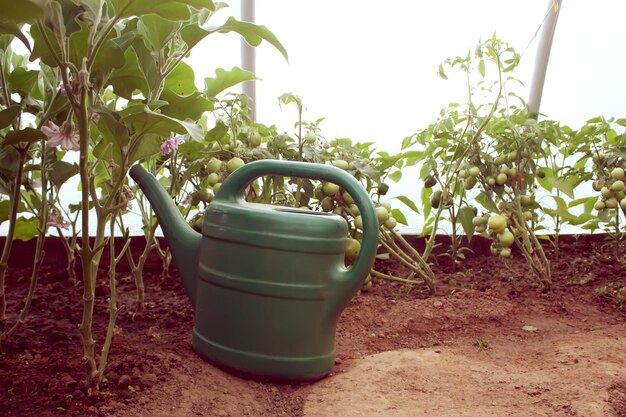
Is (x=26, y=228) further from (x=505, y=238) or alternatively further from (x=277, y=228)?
(x=505, y=238)

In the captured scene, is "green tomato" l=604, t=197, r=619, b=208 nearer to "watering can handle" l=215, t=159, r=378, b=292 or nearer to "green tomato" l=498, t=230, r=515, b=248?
"green tomato" l=498, t=230, r=515, b=248

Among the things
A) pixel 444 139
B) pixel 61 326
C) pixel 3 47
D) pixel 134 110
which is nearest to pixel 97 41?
pixel 134 110

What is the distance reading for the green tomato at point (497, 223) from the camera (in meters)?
1.54

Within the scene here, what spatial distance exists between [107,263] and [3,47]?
0.82m

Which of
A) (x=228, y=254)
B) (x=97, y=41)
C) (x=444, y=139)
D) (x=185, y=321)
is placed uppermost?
(x=97, y=41)

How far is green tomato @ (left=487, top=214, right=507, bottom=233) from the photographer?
5.05 feet

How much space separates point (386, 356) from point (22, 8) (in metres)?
0.85

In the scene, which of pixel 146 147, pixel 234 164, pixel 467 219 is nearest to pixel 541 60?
pixel 467 219

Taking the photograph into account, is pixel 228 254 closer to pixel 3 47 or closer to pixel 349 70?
pixel 3 47

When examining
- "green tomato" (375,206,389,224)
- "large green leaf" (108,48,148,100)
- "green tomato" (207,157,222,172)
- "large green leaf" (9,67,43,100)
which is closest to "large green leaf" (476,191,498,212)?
"green tomato" (375,206,389,224)

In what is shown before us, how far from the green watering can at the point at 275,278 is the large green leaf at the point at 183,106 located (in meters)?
0.14

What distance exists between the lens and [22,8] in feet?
1.96

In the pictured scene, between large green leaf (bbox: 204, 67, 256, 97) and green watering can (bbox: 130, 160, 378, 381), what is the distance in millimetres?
188

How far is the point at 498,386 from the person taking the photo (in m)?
1.05
